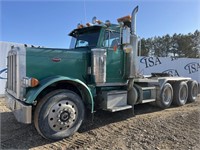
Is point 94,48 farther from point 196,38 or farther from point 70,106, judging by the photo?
point 196,38

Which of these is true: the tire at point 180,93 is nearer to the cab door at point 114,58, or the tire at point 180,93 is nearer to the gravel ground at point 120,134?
the gravel ground at point 120,134

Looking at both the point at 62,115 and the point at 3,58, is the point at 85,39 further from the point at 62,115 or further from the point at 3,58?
the point at 3,58

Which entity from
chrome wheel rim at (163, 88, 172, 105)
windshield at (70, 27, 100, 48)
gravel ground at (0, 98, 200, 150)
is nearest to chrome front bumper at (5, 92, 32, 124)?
gravel ground at (0, 98, 200, 150)

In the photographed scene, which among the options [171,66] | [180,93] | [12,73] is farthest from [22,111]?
[171,66]

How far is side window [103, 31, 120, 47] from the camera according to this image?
17.4 feet

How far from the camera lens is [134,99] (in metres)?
5.93

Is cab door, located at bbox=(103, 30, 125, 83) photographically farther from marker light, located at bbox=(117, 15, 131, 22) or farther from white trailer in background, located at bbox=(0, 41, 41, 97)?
white trailer in background, located at bbox=(0, 41, 41, 97)

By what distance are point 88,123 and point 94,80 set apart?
1.25m

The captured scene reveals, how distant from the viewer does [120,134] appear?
446 centimetres

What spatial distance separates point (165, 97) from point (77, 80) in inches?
181

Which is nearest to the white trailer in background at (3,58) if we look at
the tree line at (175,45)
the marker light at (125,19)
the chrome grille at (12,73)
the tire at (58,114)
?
the chrome grille at (12,73)

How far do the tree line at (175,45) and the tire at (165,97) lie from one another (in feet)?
86.3

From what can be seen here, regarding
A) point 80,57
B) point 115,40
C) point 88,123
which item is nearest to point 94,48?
point 80,57

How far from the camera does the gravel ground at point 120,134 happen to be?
12.7ft
